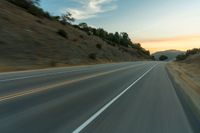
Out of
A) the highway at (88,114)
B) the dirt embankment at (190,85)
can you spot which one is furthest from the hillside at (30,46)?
the highway at (88,114)

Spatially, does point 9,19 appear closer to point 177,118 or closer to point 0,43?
point 0,43

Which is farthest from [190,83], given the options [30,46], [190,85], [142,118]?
[30,46]

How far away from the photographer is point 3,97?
49.4ft

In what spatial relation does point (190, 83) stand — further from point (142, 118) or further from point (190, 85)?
point (142, 118)

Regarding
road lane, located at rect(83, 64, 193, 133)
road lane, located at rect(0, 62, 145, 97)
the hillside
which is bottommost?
road lane, located at rect(83, 64, 193, 133)

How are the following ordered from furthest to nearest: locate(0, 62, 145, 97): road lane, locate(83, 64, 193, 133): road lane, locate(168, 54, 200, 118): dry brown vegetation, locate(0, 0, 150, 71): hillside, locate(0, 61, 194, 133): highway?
1. locate(0, 0, 150, 71): hillside
2. locate(0, 62, 145, 97): road lane
3. locate(168, 54, 200, 118): dry brown vegetation
4. locate(83, 64, 193, 133): road lane
5. locate(0, 61, 194, 133): highway

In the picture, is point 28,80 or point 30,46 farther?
point 30,46

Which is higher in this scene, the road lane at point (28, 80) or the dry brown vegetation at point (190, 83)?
the road lane at point (28, 80)

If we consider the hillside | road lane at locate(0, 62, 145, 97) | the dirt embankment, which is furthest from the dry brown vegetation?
the hillside

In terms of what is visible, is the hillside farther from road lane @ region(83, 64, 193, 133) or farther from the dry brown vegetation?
road lane @ region(83, 64, 193, 133)

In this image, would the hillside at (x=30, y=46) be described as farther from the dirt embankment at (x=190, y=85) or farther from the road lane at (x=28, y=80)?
the dirt embankment at (x=190, y=85)

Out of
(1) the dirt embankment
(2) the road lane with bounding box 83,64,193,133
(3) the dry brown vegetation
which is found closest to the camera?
(2) the road lane with bounding box 83,64,193,133

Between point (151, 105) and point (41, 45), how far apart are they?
52.0 m

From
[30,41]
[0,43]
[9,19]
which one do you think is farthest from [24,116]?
[9,19]
